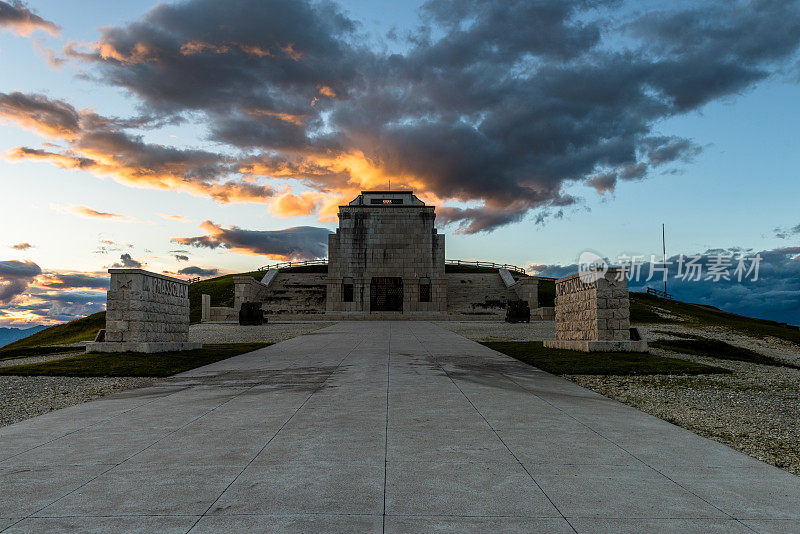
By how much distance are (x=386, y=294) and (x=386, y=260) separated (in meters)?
3.50

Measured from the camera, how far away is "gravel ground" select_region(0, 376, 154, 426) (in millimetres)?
8176

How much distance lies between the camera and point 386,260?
50.8 meters

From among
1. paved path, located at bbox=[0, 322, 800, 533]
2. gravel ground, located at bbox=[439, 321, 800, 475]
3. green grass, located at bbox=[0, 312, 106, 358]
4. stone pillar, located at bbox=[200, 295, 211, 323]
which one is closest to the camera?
paved path, located at bbox=[0, 322, 800, 533]

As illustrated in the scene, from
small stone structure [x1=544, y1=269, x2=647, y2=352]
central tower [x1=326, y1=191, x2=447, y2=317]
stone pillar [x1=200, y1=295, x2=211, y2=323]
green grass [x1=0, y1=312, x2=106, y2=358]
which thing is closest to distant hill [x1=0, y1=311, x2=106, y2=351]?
green grass [x1=0, y1=312, x2=106, y2=358]

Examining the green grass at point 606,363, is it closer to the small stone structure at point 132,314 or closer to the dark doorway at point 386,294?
the small stone structure at point 132,314

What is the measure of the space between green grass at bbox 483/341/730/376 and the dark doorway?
34.7 metres

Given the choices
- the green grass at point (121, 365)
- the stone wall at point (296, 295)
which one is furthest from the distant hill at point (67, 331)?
the green grass at point (121, 365)

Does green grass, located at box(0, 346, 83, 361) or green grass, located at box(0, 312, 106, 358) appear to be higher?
green grass, located at box(0, 346, 83, 361)

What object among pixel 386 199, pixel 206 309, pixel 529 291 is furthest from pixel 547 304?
pixel 206 309

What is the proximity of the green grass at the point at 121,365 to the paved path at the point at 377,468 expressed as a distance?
3702 millimetres

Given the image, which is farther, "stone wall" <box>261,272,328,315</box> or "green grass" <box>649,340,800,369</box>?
"stone wall" <box>261,272,328,315</box>

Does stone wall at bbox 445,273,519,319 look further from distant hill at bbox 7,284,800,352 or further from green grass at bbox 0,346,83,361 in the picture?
green grass at bbox 0,346,83,361

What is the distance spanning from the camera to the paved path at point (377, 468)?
3787mm

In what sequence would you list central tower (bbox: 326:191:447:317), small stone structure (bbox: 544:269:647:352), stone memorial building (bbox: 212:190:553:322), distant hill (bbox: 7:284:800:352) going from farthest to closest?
central tower (bbox: 326:191:447:317) → stone memorial building (bbox: 212:190:553:322) → distant hill (bbox: 7:284:800:352) → small stone structure (bbox: 544:269:647:352)
